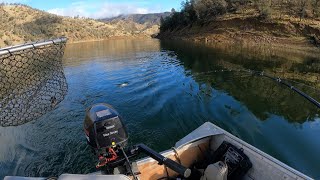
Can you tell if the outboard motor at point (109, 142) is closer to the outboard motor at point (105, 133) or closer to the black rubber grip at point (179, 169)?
the outboard motor at point (105, 133)

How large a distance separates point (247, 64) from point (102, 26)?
10726cm

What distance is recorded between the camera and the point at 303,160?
843 cm

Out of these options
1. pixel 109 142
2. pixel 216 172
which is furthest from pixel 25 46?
pixel 216 172

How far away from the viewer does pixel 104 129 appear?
198 inches

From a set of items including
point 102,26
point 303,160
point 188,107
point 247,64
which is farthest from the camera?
point 102,26

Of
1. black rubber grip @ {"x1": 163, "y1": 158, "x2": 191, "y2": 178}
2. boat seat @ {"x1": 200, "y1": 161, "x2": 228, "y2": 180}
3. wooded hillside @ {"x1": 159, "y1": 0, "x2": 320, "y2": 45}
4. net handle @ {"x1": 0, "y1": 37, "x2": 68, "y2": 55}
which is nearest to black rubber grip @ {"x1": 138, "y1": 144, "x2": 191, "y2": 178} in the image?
→ black rubber grip @ {"x1": 163, "y1": 158, "x2": 191, "y2": 178}

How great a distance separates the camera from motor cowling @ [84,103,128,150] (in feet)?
16.3

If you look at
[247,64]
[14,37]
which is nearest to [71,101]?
[247,64]

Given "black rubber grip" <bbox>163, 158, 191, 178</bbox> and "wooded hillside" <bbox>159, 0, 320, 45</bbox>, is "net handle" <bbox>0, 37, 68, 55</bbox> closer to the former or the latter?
"black rubber grip" <bbox>163, 158, 191, 178</bbox>

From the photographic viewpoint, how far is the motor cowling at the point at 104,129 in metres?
4.97

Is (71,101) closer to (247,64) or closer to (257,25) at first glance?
(247,64)

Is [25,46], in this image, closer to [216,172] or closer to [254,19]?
[216,172]

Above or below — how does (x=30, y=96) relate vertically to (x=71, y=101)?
above

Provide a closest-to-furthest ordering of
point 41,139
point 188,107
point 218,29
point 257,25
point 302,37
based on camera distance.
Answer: point 41,139 → point 188,107 → point 302,37 → point 257,25 → point 218,29
